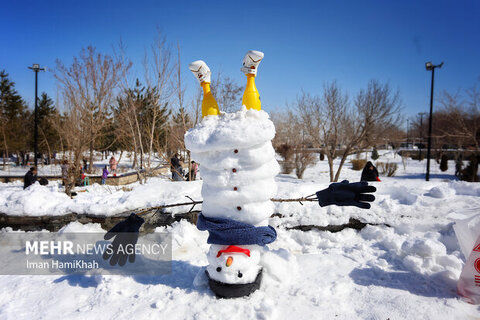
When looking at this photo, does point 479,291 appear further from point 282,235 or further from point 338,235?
point 282,235

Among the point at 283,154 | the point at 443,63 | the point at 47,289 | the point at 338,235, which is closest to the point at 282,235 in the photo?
the point at 338,235

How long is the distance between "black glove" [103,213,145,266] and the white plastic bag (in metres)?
3.15

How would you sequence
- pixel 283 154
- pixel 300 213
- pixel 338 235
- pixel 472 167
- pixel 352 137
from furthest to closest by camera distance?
1. pixel 283 154
2. pixel 472 167
3. pixel 352 137
4. pixel 300 213
5. pixel 338 235

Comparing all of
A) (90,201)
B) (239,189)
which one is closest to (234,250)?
(239,189)

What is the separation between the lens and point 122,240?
2.70 metres

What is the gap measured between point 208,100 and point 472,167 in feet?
47.7

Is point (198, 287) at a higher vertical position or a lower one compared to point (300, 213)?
lower

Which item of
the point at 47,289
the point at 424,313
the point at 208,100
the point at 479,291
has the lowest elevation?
the point at 47,289

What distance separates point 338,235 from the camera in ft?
13.6

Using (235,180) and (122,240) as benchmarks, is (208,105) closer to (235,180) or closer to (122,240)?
(235,180)

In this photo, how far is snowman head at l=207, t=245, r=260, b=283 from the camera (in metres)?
2.48

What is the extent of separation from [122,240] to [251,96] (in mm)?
1917

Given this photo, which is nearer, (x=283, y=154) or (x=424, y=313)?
(x=424, y=313)

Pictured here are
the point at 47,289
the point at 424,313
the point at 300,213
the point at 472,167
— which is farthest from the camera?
the point at 472,167
